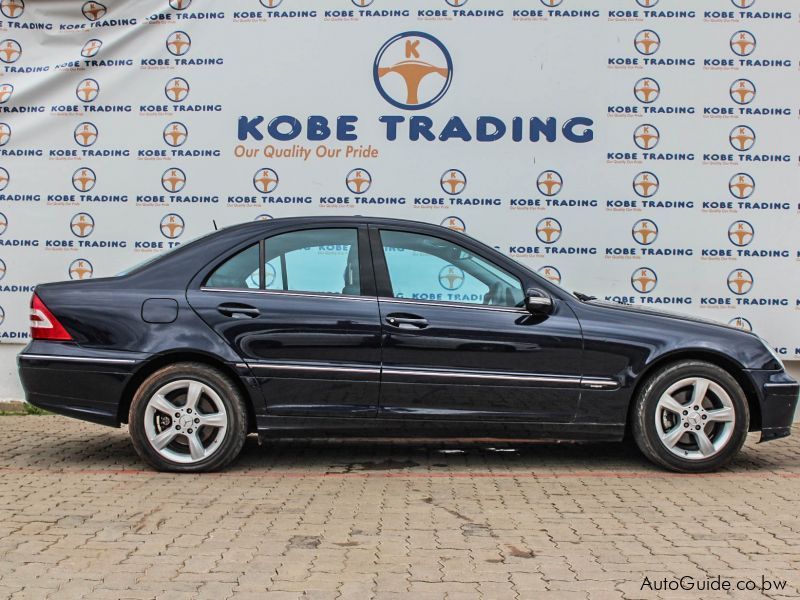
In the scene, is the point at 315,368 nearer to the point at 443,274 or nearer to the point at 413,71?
the point at 443,274

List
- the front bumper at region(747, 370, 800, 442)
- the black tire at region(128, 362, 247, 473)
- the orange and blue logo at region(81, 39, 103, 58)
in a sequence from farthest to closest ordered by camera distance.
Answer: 1. the orange and blue logo at region(81, 39, 103, 58)
2. the front bumper at region(747, 370, 800, 442)
3. the black tire at region(128, 362, 247, 473)

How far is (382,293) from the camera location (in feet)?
18.2

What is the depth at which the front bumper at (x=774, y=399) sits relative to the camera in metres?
5.64

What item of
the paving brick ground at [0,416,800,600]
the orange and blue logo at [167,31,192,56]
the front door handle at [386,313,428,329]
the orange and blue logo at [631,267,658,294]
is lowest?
the paving brick ground at [0,416,800,600]

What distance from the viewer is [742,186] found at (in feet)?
26.1

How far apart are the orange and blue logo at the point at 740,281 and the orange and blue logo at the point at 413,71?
3.10m

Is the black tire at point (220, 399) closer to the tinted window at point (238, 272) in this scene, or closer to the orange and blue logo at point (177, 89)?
the tinted window at point (238, 272)

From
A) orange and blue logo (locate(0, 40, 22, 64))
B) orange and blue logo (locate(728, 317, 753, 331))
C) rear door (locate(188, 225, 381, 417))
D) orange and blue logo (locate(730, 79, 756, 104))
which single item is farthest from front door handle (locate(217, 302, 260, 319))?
orange and blue logo (locate(730, 79, 756, 104))

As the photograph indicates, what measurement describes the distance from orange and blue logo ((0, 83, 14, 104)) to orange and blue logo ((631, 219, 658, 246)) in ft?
19.4

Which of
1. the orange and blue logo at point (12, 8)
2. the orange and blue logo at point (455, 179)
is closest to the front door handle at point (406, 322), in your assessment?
the orange and blue logo at point (455, 179)

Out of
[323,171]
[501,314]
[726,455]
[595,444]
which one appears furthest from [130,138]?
[726,455]

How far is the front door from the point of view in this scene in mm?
5453

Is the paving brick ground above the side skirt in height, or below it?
below

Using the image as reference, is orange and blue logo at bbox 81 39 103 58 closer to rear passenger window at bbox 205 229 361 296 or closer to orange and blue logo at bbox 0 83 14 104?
orange and blue logo at bbox 0 83 14 104
